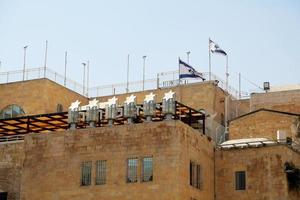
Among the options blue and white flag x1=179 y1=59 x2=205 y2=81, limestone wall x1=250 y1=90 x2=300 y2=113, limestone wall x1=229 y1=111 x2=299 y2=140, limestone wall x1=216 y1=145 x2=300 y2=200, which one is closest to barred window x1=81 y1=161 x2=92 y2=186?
limestone wall x1=216 y1=145 x2=300 y2=200

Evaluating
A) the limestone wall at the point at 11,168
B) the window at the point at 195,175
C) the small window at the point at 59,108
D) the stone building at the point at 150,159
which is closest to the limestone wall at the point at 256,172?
the stone building at the point at 150,159

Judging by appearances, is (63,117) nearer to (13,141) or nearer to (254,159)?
(13,141)

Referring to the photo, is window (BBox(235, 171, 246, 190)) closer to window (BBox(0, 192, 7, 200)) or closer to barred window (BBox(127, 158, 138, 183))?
barred window (BBox(127, 158, 138, 183))

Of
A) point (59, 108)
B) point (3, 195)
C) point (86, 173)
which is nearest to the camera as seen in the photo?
point (86, 173)

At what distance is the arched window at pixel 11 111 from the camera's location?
189 feet

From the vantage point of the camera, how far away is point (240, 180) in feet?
142

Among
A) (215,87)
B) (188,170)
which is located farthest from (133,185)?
(215,87)

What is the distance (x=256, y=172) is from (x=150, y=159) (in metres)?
7.36

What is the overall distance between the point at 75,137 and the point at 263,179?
38.7 feet

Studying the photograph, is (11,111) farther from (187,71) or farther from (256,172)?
(256,172)

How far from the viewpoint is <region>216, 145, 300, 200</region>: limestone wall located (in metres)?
42.1

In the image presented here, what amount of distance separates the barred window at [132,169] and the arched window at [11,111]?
19761 mm

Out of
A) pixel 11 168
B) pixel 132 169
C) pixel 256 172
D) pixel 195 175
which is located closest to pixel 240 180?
pixel 256 172

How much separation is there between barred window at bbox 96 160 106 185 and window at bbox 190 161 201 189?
16.9 ft
